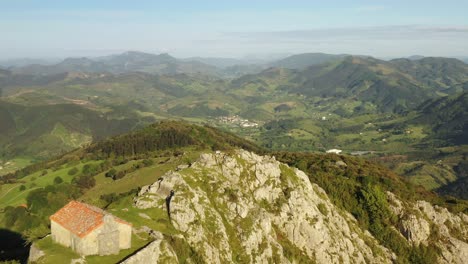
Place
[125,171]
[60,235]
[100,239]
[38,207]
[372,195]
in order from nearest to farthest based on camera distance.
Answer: [100,239] → [60,235] → [372,195] → [38,207] → [125,171]

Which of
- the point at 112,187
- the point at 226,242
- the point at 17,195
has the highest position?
the point at 226,242

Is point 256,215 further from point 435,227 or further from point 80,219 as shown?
point 435,227

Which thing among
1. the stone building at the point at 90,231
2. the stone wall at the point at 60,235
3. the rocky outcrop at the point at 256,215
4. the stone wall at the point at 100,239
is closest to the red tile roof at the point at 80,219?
the stone building at the point at 90,231

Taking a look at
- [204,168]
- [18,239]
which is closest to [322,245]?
[204,168]

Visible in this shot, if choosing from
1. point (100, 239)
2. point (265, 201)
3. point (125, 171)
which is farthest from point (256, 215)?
point (125, 171)

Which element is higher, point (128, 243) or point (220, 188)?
point (128, 243)

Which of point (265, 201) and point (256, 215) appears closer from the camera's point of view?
point (256, 215)

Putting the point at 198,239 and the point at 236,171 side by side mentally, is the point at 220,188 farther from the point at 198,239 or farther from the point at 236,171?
the point at 198,239
